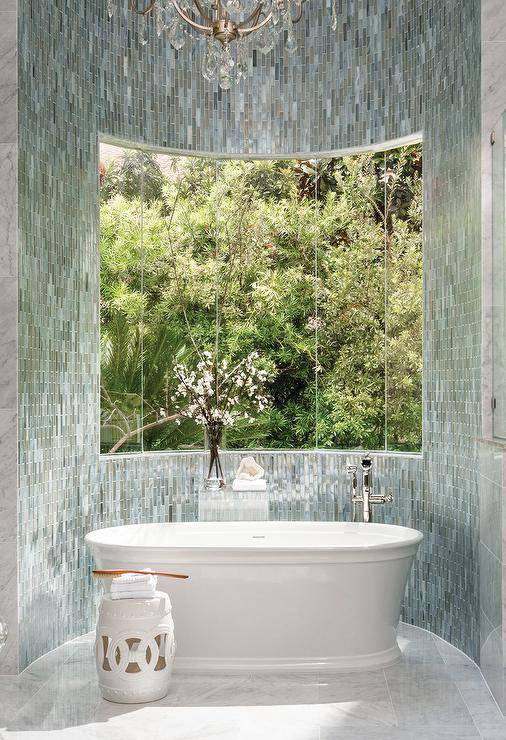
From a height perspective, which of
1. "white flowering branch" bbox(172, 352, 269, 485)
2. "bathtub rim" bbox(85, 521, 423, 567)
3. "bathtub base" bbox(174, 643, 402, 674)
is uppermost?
"white flowering branch" bbox(172, 352, 269, 485)

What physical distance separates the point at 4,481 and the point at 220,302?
2.01m

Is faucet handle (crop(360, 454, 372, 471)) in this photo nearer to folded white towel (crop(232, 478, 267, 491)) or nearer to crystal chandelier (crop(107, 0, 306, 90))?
folded white towel (crop(232, 478, 267, 491))

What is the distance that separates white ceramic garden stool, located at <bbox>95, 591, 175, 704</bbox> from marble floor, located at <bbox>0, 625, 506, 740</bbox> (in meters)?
0.06

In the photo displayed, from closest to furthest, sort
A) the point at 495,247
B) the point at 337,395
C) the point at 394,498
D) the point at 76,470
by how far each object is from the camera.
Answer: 1. the point at 495,247
2. the point at 76,470
3. the point at 394,498
4. the point at 337,395

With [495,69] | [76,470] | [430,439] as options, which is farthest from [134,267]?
[495,69]

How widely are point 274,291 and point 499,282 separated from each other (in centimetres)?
195

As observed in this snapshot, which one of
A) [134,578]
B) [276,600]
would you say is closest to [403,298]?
[276,600]

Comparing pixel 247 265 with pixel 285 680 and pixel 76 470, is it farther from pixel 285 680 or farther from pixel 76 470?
pixel 285 680

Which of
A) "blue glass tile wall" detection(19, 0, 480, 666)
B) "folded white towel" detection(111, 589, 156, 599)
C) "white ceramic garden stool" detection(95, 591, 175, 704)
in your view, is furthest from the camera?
"blue glass tile wall" detection(19, 0, 480, 666)

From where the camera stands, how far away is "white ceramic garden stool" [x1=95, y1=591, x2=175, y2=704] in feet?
11.8

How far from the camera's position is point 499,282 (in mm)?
3754

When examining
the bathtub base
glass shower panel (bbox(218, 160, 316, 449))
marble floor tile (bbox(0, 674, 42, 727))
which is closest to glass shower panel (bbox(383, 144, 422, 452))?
glass shower panel (bbox(218, 160, 316, 449))

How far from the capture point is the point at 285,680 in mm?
3902

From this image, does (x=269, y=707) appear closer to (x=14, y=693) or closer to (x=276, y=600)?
(x=276, y=600)
